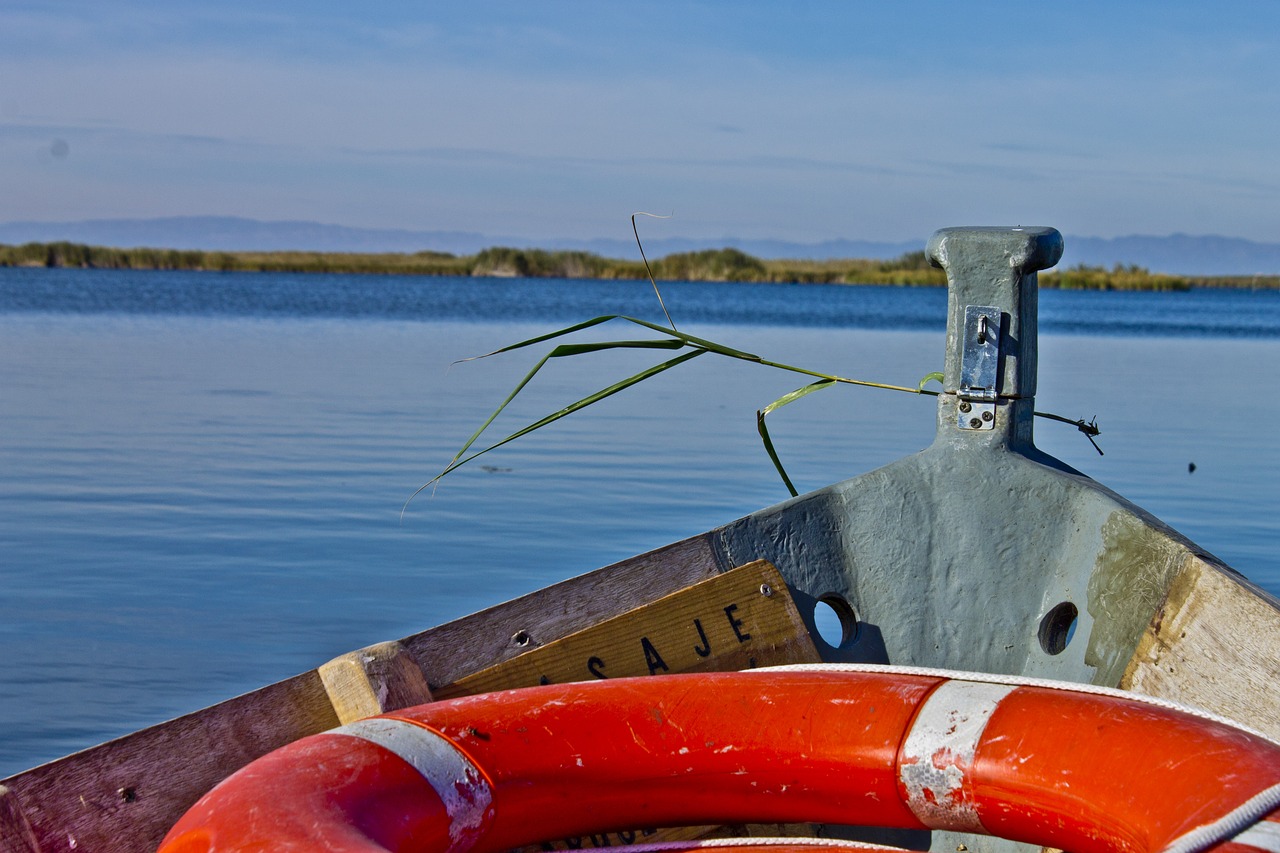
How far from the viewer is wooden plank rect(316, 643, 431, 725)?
2.17 meters

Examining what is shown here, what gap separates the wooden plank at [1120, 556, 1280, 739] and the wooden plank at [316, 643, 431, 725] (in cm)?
124

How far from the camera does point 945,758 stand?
1859mm

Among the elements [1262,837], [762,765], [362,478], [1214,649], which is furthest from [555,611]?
[362,478]

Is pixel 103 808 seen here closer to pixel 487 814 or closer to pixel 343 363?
pixel 487 814

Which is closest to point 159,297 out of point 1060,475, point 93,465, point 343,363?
point 343,363

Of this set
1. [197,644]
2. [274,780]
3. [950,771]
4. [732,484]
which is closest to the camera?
[274,780]

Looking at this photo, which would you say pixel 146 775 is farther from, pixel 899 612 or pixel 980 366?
pixel 980 366

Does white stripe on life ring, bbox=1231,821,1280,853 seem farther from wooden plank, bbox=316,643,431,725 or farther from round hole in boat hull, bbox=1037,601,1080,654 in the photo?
wooden plank, bbox=316,643,431,725

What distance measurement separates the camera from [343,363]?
56.2ft

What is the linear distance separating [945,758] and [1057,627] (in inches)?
36.3

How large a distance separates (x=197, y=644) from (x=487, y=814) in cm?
359

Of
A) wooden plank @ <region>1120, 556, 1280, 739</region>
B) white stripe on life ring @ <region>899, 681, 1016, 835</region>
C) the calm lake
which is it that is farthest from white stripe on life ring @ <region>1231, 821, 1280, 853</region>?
the calm lake

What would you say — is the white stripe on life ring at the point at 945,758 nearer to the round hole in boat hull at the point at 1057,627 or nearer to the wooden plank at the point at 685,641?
the wooden plank at the point at 685,641

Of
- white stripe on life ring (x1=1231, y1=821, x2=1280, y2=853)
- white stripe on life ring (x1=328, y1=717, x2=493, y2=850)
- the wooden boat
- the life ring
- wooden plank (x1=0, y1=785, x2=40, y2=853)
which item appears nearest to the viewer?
white stripe on life ring (x1=1231, y1=821, x2=1280, y2=853)
